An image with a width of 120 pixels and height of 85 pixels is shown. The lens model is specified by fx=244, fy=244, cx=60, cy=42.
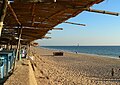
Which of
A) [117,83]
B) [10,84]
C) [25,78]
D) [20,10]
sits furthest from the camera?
[117,83]

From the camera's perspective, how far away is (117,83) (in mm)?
13891

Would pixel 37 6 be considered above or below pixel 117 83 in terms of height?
above

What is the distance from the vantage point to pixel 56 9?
3.75 m

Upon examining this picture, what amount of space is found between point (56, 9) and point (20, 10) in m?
0.68

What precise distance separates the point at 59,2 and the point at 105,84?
34.8 ft

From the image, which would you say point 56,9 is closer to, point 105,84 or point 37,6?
point 37,6

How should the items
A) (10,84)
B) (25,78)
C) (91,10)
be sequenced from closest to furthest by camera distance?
(91,10) < (10,84) < (25,78)

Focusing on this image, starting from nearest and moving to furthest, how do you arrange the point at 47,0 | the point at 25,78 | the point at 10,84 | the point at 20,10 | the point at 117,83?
the point at 47,0, the point at 20,10, the point at 10,84, the point at 25,78, the point at 117,83

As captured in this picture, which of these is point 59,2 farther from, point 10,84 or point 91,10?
point 10,84

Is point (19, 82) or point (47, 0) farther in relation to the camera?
point (19, 82)

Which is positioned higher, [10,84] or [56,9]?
[56,9]

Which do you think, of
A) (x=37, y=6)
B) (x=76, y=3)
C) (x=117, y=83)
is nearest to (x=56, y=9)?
(x=37, y=6)

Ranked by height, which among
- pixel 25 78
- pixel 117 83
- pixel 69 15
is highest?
pixel 69 15

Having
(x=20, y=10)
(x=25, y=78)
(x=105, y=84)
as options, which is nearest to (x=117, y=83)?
(x=105, y=84)
